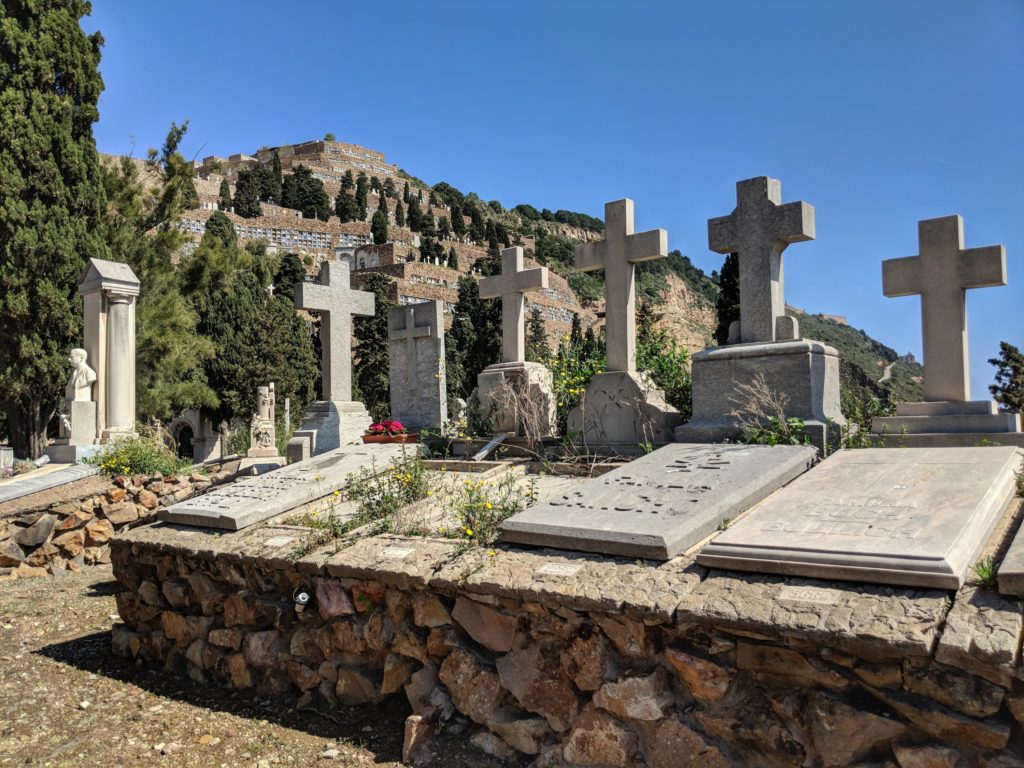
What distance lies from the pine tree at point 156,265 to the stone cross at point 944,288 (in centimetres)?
1600

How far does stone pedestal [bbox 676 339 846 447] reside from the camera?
5.07m

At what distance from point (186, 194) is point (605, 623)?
18634 mm

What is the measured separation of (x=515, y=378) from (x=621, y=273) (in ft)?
4.68

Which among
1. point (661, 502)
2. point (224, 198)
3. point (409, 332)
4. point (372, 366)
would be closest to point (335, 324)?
point (409, 332)

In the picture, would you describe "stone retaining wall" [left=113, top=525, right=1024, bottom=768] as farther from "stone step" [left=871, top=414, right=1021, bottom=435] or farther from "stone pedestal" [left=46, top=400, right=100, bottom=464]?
"stone pedestal" [left=46, top=400, right=100, bottom=464]

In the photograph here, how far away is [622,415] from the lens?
6.15 meters

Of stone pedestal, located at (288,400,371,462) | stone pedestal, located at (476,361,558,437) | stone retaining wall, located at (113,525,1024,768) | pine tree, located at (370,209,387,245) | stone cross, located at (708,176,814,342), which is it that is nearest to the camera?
stone retaining wall, located at (113,525,1024,768)

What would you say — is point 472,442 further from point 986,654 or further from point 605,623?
point 986,654

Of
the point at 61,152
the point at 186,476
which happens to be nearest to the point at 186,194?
the point at 61,152

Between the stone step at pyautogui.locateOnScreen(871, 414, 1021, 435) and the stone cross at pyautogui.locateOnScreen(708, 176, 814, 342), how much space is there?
89 cm

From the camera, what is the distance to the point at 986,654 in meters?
2.12

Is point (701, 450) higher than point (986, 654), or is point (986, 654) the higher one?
point (701, 450)

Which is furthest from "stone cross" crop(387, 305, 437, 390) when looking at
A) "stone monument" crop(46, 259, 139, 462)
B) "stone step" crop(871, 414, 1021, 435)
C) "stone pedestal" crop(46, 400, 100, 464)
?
"stone monument" crop(46, 259, 139, 462)

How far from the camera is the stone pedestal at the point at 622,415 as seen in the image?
594 cm
